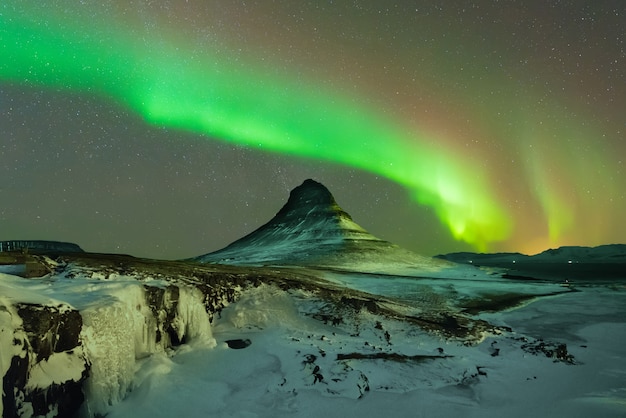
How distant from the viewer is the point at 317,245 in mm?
92062

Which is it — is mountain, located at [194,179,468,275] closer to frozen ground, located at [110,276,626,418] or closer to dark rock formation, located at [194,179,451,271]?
dark rock formation, located at [194,179,451,271]

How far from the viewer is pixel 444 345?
14125 mm

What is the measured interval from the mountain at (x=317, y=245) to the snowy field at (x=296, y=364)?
159ft

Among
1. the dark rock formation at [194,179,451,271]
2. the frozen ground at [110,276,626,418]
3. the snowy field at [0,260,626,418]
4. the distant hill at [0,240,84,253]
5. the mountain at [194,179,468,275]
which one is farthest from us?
the dark rock formation at [194,179,451,271]

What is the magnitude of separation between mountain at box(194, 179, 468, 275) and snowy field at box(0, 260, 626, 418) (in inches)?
1907

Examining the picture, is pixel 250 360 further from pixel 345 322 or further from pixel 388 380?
pixel 345 322

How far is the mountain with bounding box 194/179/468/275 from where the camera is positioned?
73.6 metres

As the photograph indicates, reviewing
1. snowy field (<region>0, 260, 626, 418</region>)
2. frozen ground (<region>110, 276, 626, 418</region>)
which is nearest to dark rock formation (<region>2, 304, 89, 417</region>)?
snowy field (<region>0, 260, 626, 418</region>)

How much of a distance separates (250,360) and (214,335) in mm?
2211

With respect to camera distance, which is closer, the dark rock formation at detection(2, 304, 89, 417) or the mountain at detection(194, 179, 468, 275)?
the dark rock formation at detection(2, 304, 89, 417)

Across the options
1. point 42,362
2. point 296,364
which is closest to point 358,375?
point 296,364

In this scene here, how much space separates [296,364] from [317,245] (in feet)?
266

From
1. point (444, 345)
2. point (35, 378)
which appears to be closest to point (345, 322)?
point (444, 345)

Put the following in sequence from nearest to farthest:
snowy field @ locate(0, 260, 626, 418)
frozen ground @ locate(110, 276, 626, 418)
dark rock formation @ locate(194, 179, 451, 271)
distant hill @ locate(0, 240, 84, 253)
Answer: snowy field @ locate(0, 260, 626, 418)
frozen ground @ locate(110, 276, 626, 418)
distant hill @ locate(0, 240, 84, 253)
dark rock formation @ locate(194, 179, 451, 271)
